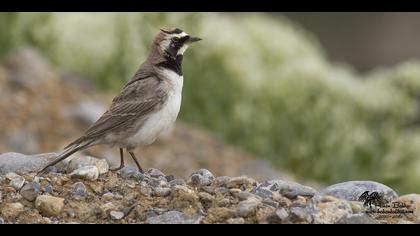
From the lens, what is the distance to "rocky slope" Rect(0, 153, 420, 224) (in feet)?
18.8

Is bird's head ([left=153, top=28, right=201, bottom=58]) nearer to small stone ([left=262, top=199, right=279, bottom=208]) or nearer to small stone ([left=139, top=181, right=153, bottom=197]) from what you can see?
small stone ([left=139, top=181, right=153, bottom=197])

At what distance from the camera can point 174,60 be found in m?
7.59

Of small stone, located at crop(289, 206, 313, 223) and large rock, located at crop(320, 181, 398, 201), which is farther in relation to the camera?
large rock, located at crop(320, 181, 398, 201)

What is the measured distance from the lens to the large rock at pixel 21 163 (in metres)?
6.63

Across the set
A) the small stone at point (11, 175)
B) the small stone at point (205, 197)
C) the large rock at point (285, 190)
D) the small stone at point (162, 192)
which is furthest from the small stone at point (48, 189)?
the large rock at point (285, 190)

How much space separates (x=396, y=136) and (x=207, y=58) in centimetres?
247

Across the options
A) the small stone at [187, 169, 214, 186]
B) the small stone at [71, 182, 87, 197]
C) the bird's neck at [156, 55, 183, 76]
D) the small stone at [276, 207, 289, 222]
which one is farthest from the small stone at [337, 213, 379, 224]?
the bird's neck at [156, 55, 183, 76]

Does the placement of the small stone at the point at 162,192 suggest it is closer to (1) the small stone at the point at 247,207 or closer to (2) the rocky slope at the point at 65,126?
(1) the small stone at the point at 247,207

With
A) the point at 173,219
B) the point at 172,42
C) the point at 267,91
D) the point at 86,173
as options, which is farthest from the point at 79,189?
the point at 267,91

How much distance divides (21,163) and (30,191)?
A: 645 mm

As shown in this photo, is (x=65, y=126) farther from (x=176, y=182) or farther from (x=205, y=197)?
(x=205, y=197)

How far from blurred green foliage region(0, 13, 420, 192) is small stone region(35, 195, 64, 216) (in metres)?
5.29

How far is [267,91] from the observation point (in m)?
11.4
